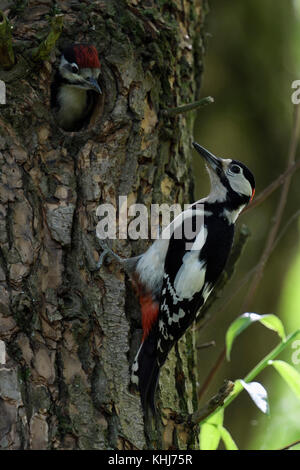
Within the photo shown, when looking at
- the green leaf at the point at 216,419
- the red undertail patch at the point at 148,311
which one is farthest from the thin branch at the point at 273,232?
the green leaf at the point at 216,419

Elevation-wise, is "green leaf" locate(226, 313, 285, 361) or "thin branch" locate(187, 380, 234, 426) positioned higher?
"green leaf" locate(226, 313, 285, 361)

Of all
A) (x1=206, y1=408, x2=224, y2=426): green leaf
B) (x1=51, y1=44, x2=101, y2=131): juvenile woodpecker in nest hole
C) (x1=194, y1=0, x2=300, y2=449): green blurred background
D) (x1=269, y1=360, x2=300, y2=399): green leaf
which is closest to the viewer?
(x1=269, y1=360, x2=300, y2=399): green leaf

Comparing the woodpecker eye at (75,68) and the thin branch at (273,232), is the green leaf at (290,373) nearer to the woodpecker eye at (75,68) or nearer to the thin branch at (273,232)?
the thin branch at (273,232)

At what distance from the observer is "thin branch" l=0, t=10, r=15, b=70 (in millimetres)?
2803

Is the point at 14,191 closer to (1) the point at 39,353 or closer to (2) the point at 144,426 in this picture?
(1) the point at 39,353

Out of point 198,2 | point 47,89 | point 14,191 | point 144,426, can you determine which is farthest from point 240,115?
point 144,426

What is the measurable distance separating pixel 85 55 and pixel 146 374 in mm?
1595

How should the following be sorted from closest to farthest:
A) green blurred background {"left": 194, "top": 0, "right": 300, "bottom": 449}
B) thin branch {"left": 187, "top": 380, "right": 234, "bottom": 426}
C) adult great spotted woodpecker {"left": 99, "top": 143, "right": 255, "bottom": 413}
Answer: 1. thin branch {"left": 187, "top": 380, "right": 234, "bottom": 426}
2. adult great spotted woodpecker {"left": 99, "top": 143, "right": 255, "bottom": 413}
3. green blurred background {"left": 194, "top": 0, "right": 300, "bottom": 449}

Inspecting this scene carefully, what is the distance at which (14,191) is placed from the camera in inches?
113

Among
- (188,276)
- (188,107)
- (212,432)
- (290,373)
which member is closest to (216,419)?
(212,432)

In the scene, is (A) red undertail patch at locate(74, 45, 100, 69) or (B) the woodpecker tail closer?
(B) the woodpecker tail

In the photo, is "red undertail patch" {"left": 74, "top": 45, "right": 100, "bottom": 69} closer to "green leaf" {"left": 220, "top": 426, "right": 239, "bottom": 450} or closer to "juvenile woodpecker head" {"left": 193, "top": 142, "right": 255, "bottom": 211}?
"juvenile woodpecker head" {"left": 193, "top": 142, "right": 255, "bottom": 211}

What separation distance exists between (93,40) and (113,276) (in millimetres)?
1263

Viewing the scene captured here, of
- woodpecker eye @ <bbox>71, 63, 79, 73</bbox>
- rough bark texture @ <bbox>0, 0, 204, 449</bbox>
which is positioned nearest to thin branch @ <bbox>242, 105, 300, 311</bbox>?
rough bark texture @ <bbox>0, 0, 204, 449</bbox>
